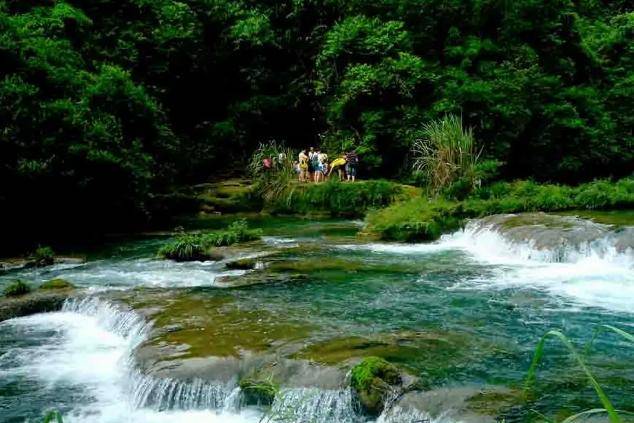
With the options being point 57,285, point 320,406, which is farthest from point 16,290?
point 320,406

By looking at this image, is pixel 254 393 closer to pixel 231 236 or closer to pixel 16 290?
pixel 16 290

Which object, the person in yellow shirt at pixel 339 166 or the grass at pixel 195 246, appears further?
the person in yellow shirt at pixel 339 166

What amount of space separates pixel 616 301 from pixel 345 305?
12.5 feet

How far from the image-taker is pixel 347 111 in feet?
82.2

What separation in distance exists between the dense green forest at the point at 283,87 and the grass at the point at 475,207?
6625 millimetres

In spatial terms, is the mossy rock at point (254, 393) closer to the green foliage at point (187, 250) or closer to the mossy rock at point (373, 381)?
the mossy rock at point (373, 381)

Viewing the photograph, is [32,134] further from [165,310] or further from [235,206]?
[165,310]

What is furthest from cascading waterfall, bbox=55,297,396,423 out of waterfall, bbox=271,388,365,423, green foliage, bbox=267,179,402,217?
green foliage, bbox=267,179,402,217

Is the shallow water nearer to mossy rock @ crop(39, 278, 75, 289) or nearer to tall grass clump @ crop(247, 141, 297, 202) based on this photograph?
mossy rock @ crop(39, 278, 75, 289)

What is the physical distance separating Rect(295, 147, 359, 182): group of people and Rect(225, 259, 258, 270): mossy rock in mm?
10757

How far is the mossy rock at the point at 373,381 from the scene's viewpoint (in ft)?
19.7

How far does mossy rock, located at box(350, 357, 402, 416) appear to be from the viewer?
6.00 meters

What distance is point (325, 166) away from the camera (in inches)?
947

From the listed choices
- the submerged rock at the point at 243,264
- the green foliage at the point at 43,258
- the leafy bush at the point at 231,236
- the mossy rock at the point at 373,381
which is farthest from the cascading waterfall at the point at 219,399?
the green foliage at the point at 43,258
